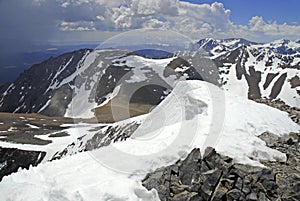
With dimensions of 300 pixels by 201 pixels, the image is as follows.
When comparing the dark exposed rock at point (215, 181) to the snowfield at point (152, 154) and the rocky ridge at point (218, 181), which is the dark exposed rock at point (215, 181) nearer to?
the rocky ridge at point (218, 181)

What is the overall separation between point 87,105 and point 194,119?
15937 centimetres

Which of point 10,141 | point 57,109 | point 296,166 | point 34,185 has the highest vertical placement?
point 296,166

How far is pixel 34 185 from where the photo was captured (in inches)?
571

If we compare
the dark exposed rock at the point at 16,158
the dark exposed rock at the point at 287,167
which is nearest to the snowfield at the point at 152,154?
the dark exposed rock at the point at 287,167

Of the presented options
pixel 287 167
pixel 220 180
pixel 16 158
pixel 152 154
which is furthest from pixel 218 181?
pixel 16 158

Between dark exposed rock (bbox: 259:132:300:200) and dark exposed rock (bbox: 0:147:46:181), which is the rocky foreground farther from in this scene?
dark exposed rock (bbox: 0:147:46:181)

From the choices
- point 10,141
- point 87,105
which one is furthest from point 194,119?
point 87,105

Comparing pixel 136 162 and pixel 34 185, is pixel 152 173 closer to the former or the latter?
pixel 136 162

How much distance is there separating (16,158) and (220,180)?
55.5 metres

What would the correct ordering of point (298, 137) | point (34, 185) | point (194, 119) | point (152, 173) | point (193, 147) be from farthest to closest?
point (194, 119) → point (298, 137) → point (193, 147) → point (152, 173) → point (34, 185)

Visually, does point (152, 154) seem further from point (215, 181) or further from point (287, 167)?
point (287, 167)

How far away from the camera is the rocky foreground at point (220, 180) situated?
14.1m

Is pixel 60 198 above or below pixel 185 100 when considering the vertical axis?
below

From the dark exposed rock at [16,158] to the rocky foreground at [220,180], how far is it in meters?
49.9
